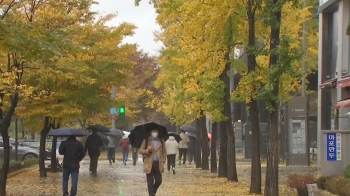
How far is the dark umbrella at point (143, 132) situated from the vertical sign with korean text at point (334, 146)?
193 inches

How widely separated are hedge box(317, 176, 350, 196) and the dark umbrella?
4377 millimetres

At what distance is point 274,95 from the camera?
1645 cm

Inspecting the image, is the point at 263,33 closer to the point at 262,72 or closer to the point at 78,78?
the point at 262,72

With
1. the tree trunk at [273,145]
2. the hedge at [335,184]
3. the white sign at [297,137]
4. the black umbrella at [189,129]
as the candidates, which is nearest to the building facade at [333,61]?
the white sign at [297,137]

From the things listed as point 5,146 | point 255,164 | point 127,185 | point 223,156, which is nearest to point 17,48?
point 5,146

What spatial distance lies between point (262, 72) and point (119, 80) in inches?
393

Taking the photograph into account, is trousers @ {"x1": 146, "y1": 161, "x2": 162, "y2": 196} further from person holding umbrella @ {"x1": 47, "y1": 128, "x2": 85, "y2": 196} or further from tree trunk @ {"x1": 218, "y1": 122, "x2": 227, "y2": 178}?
tree trunk @ {"x1": 218, "y1": 122, "x2": 227, "y2": 178}

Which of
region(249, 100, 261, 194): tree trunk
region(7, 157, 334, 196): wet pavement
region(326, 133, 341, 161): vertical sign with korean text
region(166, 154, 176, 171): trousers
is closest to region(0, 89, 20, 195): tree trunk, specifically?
region(7, 157, 334, 196): wet pavement

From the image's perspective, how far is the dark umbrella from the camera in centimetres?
1714

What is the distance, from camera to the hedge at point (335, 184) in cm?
1621

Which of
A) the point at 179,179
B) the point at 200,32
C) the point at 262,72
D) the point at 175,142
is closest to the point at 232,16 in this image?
the point at 200,32

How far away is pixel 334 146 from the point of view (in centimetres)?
1947

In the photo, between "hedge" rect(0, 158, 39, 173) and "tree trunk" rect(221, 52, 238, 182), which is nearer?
"tree trunk" rect(221, 52, 238, 182)

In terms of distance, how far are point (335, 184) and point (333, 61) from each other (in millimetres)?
11643
